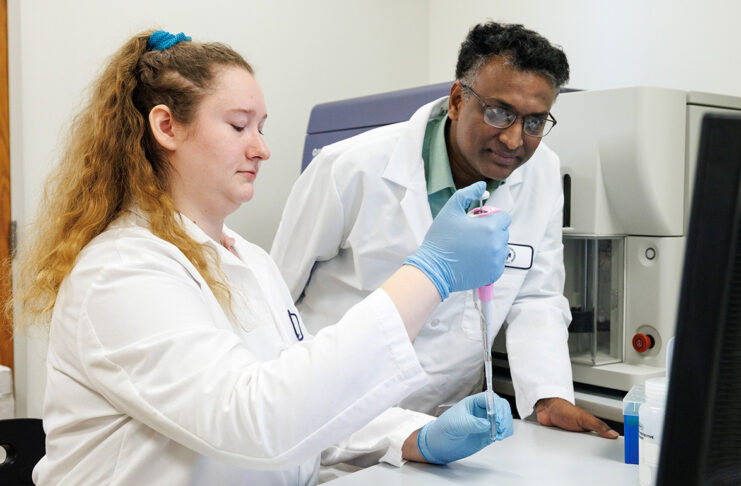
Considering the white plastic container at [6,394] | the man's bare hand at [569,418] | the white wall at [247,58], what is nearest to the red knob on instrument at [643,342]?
the man's bare hand at [569,418]

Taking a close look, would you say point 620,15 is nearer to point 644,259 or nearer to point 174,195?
point 644,259

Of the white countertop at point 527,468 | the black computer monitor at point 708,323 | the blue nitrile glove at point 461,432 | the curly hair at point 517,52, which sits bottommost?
the white countertop at point 527,468

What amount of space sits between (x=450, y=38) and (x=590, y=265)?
5.35 feet

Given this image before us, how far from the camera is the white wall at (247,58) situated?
7.20ft

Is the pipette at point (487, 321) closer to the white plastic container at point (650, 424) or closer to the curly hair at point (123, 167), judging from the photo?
the white plastic container at point (650, 424)

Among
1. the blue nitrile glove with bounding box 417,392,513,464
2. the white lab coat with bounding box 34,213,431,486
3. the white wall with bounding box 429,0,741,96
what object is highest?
the white wall with bounding box 429,0,741,96

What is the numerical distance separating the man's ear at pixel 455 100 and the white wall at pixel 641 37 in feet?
3.21

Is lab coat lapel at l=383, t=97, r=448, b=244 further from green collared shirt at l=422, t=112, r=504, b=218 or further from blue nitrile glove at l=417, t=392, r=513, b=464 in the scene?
blue nitrile glove at l=417, t=392, r=513, b=464

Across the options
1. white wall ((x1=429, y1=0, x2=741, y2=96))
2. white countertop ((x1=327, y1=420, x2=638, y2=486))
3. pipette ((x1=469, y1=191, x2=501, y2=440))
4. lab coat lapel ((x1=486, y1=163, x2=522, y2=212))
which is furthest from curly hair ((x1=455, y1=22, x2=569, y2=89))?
white wall ((x1=429, y1=0, x2=741, y2=96))

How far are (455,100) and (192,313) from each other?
0.97 metres

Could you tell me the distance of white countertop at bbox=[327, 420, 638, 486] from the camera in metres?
0.99

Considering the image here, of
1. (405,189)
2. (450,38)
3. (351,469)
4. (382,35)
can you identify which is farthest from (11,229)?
(450,38)

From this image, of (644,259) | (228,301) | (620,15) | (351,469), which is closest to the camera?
(228,301)

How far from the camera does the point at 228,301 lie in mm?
978
